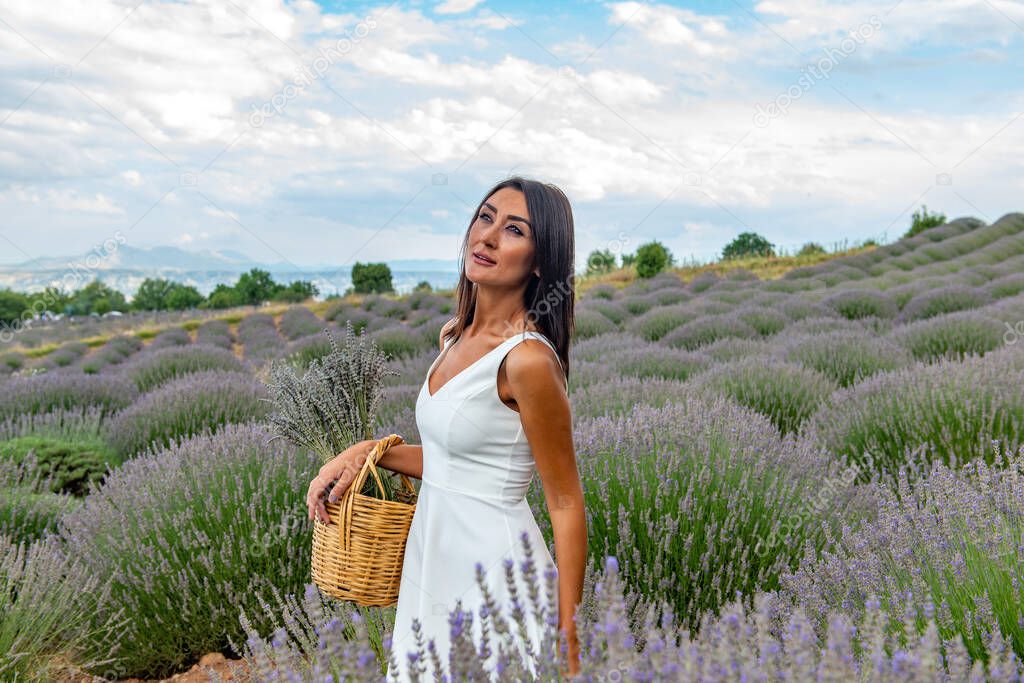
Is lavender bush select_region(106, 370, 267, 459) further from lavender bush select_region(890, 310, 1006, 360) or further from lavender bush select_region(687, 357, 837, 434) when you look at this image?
lavender bush select_region(890, 310, 1006, 360)

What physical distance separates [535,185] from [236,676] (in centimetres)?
218

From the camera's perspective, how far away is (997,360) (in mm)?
5047

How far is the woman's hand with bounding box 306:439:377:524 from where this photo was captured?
6.10 feet

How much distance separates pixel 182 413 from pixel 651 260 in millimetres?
19271

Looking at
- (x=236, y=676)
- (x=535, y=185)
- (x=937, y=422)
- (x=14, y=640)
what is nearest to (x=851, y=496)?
(x=937, y=422)

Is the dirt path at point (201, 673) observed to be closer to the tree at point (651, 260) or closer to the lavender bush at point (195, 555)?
the lavender bush at point (195, 555)

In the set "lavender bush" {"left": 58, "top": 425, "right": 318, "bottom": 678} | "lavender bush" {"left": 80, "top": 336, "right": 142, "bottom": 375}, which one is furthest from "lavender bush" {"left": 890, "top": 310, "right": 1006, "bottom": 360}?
"lavender bush" {"left": 80, "top": 336, "right": 142, "bottom": 375}

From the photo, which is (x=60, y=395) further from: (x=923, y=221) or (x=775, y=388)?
(x=923, y=221)

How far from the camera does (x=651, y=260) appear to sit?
79.0 feet

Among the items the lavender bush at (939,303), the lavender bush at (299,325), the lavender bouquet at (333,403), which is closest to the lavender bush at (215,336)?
the lavender bush at (299,325)

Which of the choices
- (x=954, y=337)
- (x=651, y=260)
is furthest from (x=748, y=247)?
(x=954, y=337)

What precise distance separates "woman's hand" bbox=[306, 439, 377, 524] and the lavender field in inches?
10.1

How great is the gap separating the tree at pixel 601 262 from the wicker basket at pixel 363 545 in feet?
84.7

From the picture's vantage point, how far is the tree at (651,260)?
78.9ft
